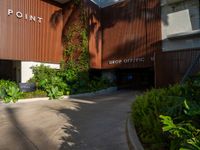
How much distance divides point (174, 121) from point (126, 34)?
1232 centimetres

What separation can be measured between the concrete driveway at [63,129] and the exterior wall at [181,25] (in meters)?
5.48

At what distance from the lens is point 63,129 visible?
Result: 276 inches

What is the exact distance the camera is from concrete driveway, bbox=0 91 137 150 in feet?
19.2

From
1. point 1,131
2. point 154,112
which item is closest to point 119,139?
point 154,112

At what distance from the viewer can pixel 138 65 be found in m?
15.4

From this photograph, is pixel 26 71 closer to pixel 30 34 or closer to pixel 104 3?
pixel 30 34

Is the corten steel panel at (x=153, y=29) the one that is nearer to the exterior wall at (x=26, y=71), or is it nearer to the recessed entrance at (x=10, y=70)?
the exterior wall at (x=26, y=71)

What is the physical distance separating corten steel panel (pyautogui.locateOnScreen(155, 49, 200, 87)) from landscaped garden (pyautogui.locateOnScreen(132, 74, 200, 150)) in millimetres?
5723

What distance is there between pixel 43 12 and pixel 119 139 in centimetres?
1211


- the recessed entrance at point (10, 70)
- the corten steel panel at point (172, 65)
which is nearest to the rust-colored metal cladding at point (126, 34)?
the corten steel panel at point (172, 65)

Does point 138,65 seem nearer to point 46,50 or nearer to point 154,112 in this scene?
point 46,50

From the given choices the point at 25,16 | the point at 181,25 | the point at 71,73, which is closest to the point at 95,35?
the point at 71,73

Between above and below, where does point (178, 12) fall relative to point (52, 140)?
above

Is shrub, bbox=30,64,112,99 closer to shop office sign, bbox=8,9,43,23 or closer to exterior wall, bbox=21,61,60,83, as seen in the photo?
exterior wall, bbox=21,61,60,83
